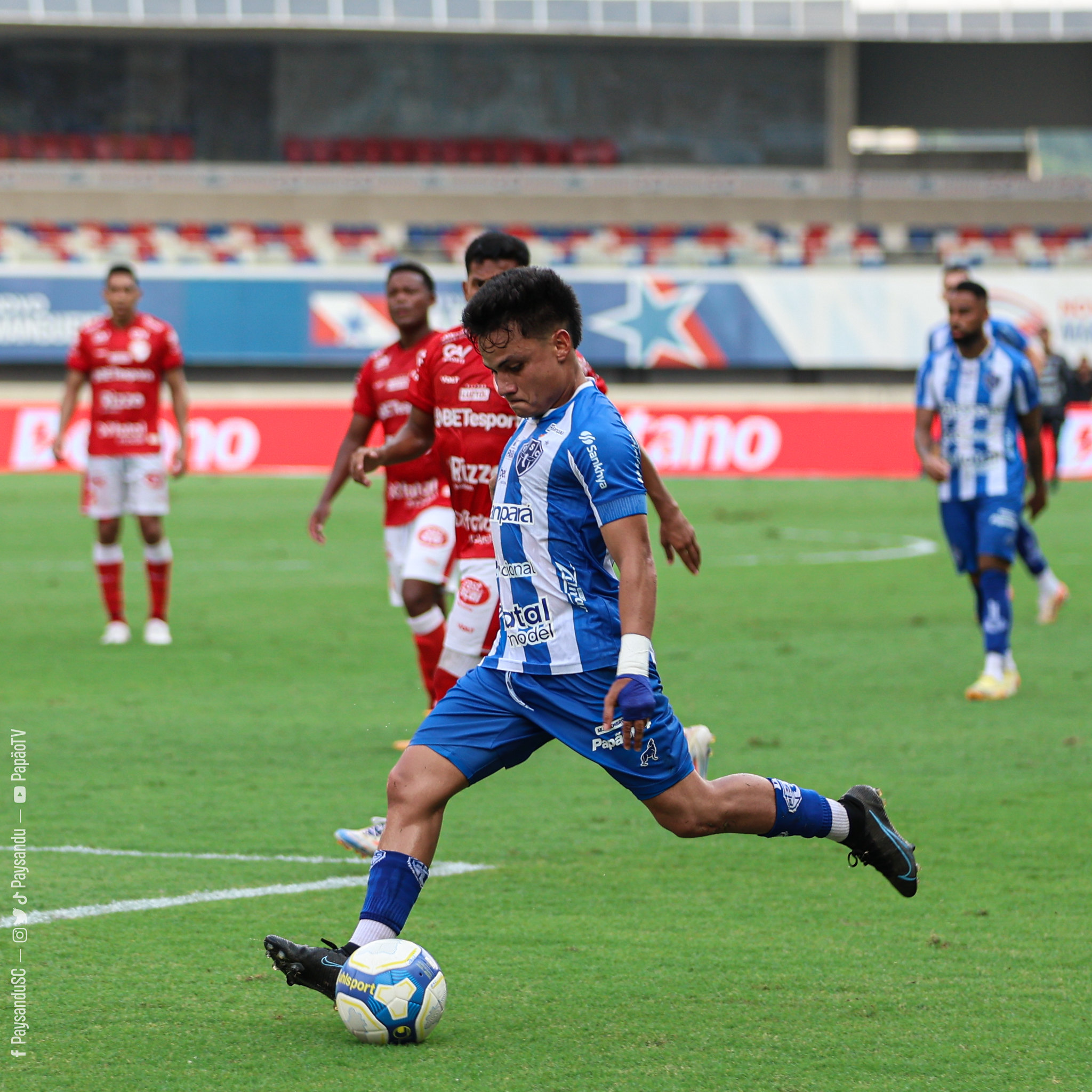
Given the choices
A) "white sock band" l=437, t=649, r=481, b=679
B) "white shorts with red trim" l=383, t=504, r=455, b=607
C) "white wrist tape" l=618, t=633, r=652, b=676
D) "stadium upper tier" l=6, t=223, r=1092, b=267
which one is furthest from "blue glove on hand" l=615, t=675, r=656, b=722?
"stadium upper tier" l=6, t=223, r=1092, b=267

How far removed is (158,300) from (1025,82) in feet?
82.5

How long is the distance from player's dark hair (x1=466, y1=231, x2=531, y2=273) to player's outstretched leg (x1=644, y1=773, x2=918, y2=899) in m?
2.47

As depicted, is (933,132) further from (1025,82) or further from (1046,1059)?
(1046,1059)

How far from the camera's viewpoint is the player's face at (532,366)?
4238 mm

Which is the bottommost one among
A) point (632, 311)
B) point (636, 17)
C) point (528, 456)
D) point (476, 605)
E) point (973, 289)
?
point (476, 605)

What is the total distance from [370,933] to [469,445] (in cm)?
242

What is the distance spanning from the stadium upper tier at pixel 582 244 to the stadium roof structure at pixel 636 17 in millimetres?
4626

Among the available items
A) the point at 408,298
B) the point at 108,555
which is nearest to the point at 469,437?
the point at 408,298

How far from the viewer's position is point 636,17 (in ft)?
138

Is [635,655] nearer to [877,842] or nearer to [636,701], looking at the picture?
[636,701]

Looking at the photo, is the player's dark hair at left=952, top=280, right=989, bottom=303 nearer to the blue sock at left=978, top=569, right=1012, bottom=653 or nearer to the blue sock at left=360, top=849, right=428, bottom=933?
the blue sock at left=978, top=569, right=1012, bottom=653

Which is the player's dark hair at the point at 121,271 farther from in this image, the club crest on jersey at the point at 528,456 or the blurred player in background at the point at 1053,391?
the blurred player in background at the point at 1053,391

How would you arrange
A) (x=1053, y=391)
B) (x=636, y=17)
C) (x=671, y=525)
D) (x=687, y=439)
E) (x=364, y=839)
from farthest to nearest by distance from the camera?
1. (x=636, y=17)
2. (x=687, y=439)
3. (x=1053, y=391)
4. (x=364, y=839)
5. (x=671, y=525)

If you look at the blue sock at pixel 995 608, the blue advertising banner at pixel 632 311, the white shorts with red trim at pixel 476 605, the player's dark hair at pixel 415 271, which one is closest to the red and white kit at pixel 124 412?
the player's dark hair at pixel 415 271
